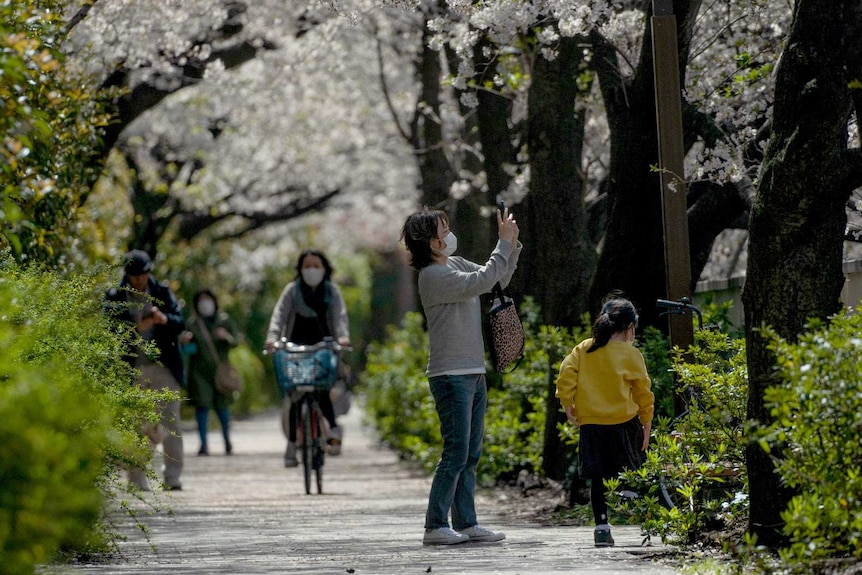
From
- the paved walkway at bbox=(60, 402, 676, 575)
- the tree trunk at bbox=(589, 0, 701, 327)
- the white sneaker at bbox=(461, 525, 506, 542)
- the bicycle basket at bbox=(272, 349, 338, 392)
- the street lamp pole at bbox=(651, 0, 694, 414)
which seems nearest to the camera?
the paved walkway at bbox=(60, 402, 676, 575)

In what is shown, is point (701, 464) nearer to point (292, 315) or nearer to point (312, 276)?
point (312, 276)

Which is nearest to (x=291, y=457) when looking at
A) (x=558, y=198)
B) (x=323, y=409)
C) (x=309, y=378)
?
(x=323, y=409)

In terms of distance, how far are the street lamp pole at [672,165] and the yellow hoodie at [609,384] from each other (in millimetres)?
1103

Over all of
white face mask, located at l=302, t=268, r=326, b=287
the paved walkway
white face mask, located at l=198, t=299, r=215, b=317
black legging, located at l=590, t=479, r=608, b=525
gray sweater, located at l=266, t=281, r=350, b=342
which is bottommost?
the paved walkway

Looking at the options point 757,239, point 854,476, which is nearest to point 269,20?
point 757,239

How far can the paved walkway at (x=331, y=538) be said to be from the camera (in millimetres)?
7359

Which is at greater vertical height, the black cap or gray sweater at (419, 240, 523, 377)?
the black cap

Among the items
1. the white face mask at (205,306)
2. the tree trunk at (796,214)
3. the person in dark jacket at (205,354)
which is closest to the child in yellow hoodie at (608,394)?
the tree trunk at (796,214)

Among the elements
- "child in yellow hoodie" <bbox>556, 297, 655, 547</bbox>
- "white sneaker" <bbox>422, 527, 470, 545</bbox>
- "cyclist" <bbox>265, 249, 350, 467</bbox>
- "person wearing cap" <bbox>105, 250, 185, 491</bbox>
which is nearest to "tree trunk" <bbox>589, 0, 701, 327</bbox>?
"child in yellow hoodie" <bbox>556, 297, 655, 547</bbox>

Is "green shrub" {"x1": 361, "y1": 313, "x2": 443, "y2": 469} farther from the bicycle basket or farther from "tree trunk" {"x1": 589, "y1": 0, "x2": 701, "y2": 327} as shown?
"tree trunk" {"x1": 589, "y1": 0, "x2": 701, "y2": 327}

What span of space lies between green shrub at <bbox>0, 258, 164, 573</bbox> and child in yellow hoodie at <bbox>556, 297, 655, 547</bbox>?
94.8 inches

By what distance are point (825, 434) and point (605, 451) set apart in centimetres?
268

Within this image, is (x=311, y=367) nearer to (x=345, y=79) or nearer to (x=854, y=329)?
(x=854, y=329)

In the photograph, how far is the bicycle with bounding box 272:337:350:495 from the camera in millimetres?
13203
